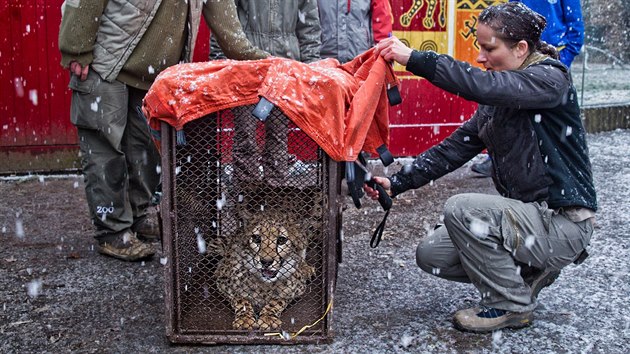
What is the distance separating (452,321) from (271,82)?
1575 mm

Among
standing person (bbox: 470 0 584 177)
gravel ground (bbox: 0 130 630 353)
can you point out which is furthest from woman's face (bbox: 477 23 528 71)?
standing person (bbox: 470 0 584 177)

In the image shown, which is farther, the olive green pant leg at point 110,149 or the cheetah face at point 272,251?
the olive green pant leg at point 110,149

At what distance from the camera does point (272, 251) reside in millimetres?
3361

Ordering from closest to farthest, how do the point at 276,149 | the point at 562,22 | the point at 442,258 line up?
the point at 276,149
the point at 442,258
the point at 562,22

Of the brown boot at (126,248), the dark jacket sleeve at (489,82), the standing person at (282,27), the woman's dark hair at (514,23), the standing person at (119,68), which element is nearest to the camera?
the dark jacket sleeve at (489,82)

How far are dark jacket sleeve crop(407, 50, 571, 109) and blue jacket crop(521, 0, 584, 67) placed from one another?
3.26m

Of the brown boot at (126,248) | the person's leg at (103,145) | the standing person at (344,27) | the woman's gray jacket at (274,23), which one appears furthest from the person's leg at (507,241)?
the standing person at (344,27)

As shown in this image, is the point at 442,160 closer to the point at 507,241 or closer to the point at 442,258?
the point at 442,258

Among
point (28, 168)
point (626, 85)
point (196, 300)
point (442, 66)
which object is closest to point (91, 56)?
point (196, 300)

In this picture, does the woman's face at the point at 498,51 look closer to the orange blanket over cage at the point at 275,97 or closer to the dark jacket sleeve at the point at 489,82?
the dark jacket sleeve at the point at 489,82

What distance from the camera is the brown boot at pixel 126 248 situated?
449 cm

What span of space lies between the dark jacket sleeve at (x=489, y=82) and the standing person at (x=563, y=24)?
3204mm

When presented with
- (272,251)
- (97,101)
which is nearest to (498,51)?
(272,251)

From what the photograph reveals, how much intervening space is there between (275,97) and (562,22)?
14.0 feet
